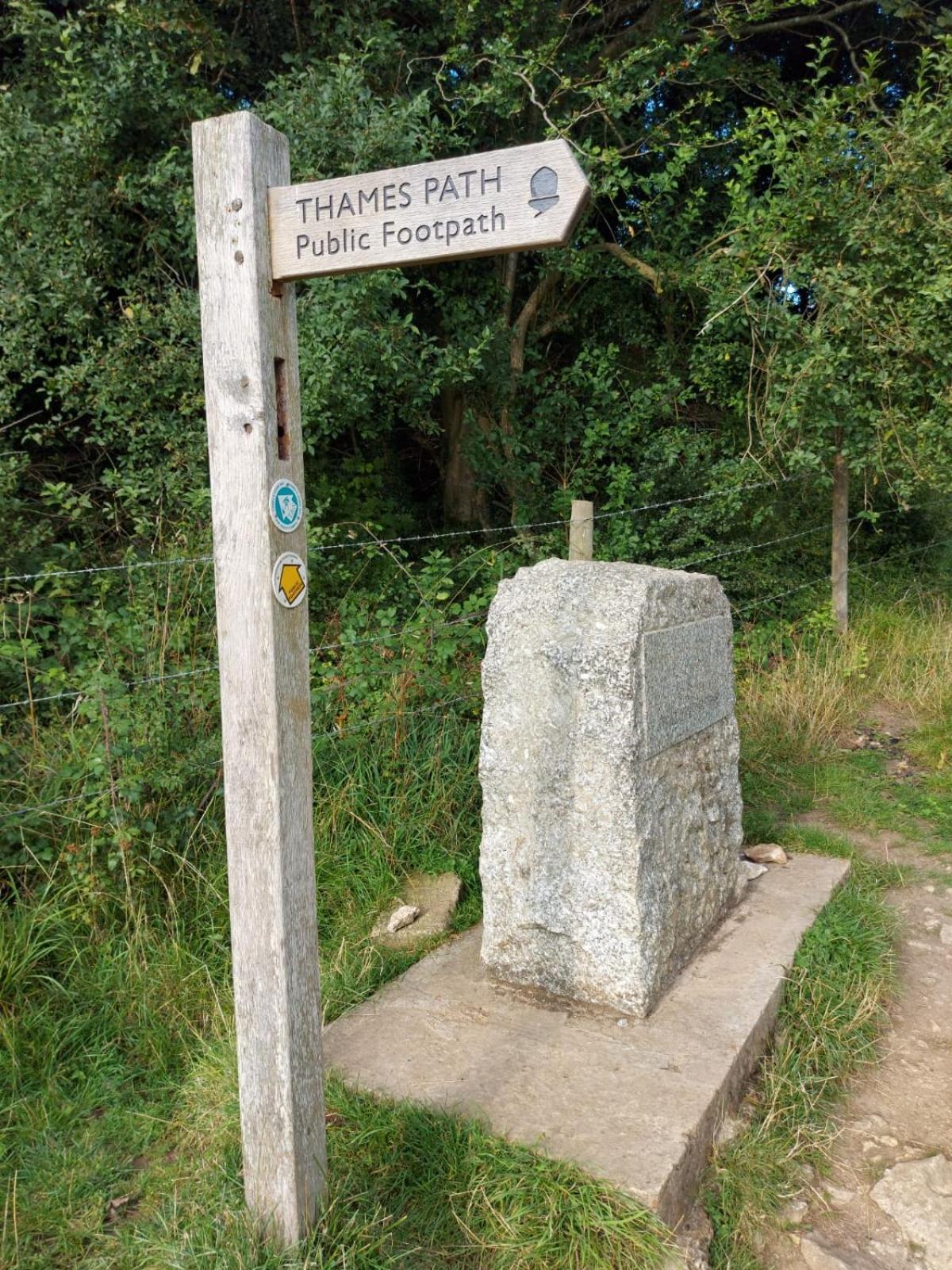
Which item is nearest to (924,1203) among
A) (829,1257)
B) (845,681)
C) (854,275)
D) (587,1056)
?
(829,1257)

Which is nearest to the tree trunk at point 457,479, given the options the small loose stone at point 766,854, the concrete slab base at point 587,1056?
the small loose stone at point 766,854

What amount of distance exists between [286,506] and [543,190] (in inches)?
29.7

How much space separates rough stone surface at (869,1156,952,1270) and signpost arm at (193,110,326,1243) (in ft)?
4.92

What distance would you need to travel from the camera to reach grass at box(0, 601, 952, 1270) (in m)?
2.11

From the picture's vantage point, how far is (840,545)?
6.89 m

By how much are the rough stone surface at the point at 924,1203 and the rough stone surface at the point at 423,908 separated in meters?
1.57

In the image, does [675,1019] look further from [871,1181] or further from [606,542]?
[606,542]

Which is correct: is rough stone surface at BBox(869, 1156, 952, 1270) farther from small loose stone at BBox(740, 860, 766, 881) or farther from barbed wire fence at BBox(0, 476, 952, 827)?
barbed wire fence at BBox(0, 476, 952, 827)

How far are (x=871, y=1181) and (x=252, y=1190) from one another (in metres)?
1.63

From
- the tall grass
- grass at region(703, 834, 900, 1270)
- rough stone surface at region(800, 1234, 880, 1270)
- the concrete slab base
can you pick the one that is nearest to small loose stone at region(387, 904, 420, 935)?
the concrete slab base

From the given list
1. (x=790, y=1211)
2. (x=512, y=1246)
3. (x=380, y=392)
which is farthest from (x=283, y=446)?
(x=380, y=392)

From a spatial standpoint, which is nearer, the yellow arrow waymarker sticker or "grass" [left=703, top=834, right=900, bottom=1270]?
the yellow arrow waymarker sticker

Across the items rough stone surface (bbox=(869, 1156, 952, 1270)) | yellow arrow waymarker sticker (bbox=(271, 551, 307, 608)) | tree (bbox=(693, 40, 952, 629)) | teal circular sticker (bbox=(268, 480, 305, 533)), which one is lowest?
rough stone surface (bbox=(869, 1156, 952, 1270))

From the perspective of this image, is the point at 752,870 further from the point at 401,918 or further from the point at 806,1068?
the point at 401,918
